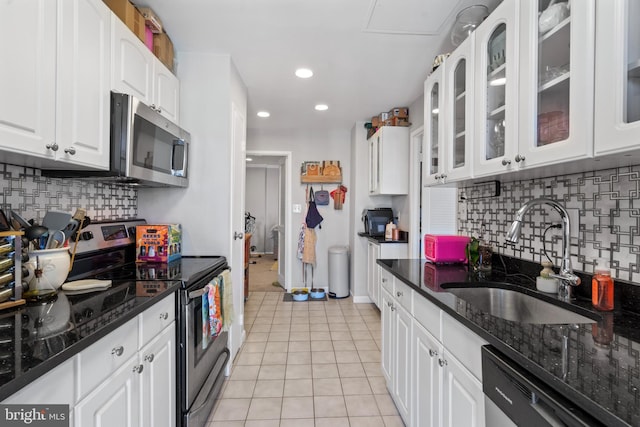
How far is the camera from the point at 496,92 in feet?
4.58

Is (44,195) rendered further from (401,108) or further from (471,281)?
(401,108)

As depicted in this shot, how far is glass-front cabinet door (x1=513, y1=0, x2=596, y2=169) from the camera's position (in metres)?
0.94

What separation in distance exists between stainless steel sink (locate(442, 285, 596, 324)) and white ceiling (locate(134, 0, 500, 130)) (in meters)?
1.55

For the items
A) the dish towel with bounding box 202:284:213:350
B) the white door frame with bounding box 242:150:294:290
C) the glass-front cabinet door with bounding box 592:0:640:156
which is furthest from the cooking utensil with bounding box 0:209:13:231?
the white door frame with bounding box 242:150:294:290

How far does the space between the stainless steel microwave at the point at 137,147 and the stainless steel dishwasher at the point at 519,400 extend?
1689mm

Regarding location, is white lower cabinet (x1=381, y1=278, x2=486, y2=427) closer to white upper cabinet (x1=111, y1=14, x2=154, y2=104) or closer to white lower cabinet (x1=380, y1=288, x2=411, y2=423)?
white lower cabinet (x1=380, y1=288, x2=411, y2=423)

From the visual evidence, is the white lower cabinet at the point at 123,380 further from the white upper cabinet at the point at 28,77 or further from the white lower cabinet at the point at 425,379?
the white lower cabinet at the point at 425,379

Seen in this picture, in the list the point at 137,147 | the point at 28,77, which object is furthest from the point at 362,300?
the point at 28,77

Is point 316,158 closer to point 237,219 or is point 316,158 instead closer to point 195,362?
point 237,219

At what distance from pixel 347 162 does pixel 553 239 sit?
312 cm

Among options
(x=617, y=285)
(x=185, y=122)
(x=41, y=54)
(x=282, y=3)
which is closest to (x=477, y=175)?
(x=617, y=285)

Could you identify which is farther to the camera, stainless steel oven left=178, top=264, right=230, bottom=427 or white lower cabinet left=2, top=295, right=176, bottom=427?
stainless steel oven left=178, top=264, right=230, bottom=427

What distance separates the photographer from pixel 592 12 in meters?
0.92

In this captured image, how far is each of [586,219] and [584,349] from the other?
2.43ft
